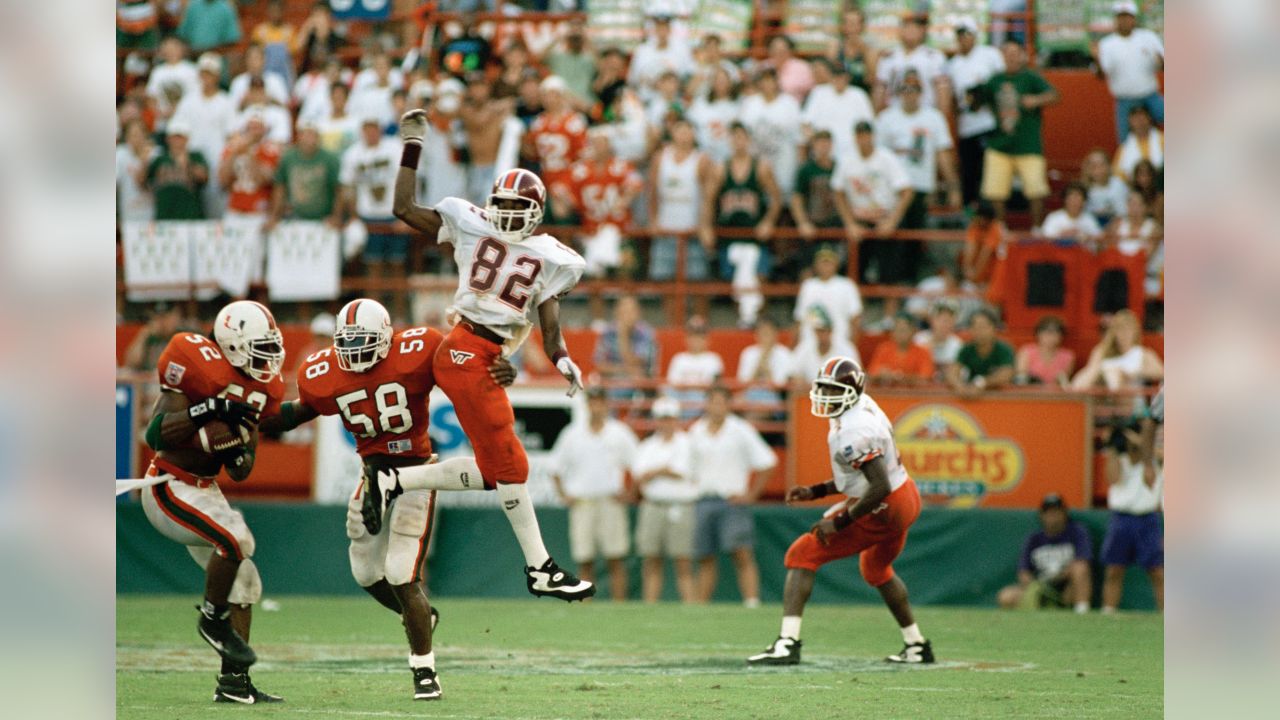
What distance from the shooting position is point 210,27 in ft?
64.0

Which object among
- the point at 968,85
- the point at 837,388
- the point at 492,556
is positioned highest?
the point at 968,85

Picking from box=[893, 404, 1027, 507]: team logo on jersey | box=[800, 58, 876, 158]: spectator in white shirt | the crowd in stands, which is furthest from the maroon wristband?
box=[800, 58, 876, 158]: spectator in white shirt

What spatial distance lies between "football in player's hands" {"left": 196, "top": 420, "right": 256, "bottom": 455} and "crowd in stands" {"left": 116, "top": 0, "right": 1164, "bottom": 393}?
25.3 feet

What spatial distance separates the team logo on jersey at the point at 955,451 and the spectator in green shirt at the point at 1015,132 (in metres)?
3.16

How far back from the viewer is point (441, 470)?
7.90 m

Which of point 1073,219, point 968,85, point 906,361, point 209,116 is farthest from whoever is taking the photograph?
point 209,116

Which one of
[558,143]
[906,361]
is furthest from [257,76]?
[906,361]

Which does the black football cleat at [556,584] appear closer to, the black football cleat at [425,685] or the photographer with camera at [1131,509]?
the black football cleat at [425,685]

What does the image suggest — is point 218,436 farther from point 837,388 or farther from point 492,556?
point 492,556

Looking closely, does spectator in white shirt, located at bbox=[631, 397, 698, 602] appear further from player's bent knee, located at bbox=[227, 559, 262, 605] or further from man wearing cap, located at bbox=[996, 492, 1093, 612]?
player's bent knee, located at bbox=[227, 559, 262, 605]

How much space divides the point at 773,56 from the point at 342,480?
662 centimetres

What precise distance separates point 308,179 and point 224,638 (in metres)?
9.92
